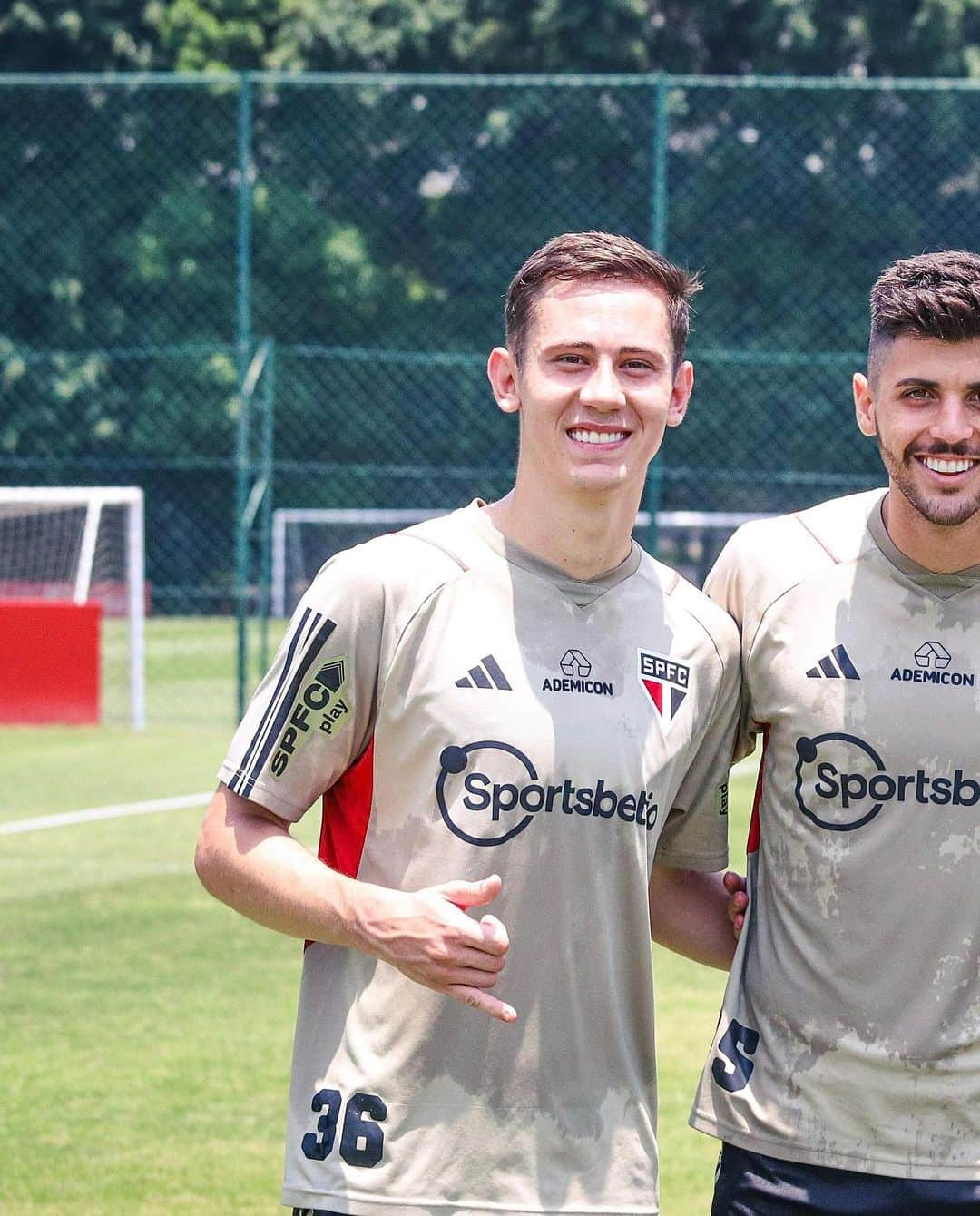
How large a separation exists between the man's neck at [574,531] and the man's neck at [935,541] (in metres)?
0.45

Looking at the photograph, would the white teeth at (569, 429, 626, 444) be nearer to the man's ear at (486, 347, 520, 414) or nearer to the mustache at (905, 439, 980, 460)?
the man's ear at (486, 347, 520, 414)

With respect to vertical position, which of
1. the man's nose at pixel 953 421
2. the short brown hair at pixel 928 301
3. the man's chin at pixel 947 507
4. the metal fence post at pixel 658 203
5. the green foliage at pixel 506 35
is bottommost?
the man's chin at pixel 947 507

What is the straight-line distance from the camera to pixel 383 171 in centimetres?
2634

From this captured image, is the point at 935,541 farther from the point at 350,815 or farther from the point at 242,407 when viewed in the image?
the point at 242,407

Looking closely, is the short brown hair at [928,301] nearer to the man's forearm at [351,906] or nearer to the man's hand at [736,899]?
the man's hand at [736,899]

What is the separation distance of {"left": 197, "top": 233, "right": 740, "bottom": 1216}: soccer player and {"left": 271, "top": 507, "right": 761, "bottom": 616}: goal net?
1801cm

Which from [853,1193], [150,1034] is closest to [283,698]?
[853,1193]

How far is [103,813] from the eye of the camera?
11.0 meters

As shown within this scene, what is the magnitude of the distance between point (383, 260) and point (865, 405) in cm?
2477

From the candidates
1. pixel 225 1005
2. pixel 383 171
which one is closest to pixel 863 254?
pixel 383 171

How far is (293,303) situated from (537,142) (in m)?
4.82

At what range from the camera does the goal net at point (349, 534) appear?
2231cm

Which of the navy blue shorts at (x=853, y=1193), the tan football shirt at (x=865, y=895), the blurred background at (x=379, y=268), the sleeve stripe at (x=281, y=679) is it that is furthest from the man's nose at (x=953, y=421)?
the blurred background at (x=379, y=268)

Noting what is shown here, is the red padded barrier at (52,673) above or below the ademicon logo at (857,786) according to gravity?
below
